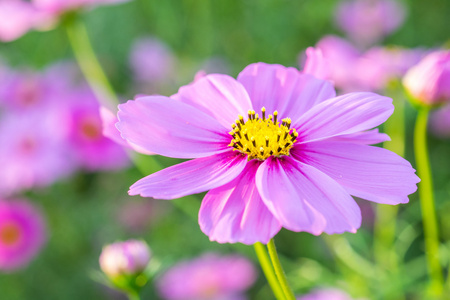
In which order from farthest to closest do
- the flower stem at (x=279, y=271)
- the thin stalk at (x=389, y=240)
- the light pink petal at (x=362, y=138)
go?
the thin stalk at (x=389, y=240)
the light pink petal at (x=362, y=138)
the flower stem at (x=279, y=271)

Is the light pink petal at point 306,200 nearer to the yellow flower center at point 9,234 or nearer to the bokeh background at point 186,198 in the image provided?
the bokeh background at point 186,198

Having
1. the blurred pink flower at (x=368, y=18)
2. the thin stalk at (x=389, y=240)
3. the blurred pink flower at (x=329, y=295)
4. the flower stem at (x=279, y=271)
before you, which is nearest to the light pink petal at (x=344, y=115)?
the flower stem at (x=279, y=271)

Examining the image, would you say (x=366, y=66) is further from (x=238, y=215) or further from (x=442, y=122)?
(x=238, y=215)

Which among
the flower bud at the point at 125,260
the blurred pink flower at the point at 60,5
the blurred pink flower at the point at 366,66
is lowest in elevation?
the flower bud at the point at 125,260

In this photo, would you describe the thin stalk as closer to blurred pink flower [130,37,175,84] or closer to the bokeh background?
the bokeh background

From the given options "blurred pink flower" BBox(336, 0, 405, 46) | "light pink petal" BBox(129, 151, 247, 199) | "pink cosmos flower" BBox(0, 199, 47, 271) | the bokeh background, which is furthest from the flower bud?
"blurred pink flower" BBox(336, 0, 405, 46)

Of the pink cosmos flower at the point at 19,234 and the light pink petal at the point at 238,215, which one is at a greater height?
the pink cosmos flower at the point at 19,234

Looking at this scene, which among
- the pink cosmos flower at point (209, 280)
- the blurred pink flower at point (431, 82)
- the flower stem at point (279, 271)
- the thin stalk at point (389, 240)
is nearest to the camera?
the flower stem at point (279, 271)

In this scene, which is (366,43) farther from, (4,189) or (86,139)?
(4,189)
